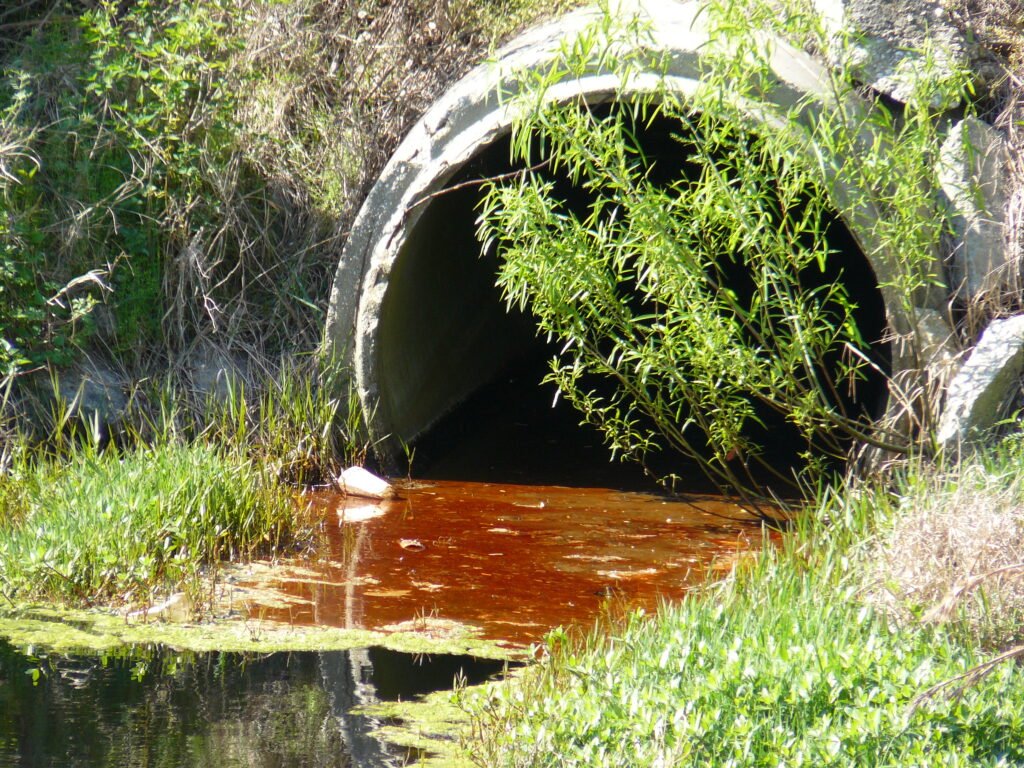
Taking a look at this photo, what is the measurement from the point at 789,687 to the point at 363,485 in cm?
331

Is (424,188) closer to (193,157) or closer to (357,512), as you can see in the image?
(193,157)

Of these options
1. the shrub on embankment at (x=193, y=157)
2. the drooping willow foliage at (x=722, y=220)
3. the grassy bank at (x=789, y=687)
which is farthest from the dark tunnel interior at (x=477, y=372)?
the grassy bank at (x=789, y=687)

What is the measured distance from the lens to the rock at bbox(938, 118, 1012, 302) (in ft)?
16.7

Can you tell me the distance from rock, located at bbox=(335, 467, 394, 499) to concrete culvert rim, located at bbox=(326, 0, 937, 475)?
321 mm

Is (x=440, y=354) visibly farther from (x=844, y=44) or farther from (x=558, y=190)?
(x=844, y=44)

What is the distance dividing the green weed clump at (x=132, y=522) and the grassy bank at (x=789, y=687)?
1.58 meters

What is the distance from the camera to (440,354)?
24.5 feet

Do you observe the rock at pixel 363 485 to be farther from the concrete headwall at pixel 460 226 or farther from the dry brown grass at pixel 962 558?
the dry brown grass at pixel 962 558

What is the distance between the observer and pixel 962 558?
138 inches

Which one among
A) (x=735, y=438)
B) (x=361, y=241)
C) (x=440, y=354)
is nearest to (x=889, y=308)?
(x=735, y=438)

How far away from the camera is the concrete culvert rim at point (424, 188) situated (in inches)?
206

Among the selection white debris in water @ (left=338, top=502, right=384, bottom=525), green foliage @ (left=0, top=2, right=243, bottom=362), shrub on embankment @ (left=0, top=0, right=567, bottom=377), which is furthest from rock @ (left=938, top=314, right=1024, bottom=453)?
green foliage @ (left=0, top=2, right=243, bottom=362)

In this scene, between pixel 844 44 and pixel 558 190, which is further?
pixel 558 190

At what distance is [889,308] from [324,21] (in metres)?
3.69
